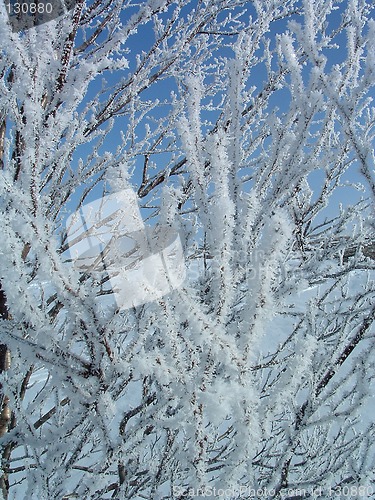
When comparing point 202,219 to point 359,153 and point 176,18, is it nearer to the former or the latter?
point 359,153

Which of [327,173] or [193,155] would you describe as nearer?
[193,155]

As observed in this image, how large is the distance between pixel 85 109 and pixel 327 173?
1.41 meters

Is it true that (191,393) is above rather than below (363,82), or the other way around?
below

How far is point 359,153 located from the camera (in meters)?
1.46

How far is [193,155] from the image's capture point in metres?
1.19

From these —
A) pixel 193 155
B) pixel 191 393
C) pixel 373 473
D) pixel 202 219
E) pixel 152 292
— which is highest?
pixel 193 155

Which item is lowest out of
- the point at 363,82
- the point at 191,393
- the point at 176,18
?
the point at 191,393

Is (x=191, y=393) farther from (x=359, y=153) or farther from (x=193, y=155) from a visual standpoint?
(x=359, y=153)

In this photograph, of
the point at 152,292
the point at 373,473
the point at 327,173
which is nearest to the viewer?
the point at 152,292

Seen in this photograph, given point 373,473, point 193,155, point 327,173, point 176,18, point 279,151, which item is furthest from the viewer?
point 176,18

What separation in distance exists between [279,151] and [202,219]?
611mm

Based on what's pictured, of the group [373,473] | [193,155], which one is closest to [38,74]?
[193,155]

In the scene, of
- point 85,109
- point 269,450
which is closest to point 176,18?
point 85,109

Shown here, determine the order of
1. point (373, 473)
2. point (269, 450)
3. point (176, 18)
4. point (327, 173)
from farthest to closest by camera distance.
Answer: point (269, 450) < point (176, 18) < point (327, 173) < point (373, 473)
